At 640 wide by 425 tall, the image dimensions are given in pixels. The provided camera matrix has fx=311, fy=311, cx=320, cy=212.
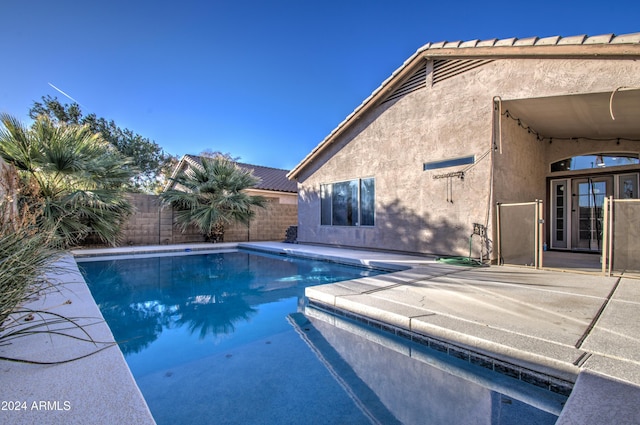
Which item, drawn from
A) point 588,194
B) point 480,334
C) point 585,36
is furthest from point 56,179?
point 588,194

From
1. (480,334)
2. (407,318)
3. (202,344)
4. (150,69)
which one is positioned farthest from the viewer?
(150,69)

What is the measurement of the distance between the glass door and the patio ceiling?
4.43 feet

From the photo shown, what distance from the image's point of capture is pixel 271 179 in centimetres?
1934

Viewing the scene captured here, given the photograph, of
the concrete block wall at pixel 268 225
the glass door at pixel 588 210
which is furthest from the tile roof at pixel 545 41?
the concrete block wall at pixel 268 225

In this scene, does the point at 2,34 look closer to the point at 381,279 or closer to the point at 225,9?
the point at 225,9

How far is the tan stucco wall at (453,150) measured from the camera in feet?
20.8

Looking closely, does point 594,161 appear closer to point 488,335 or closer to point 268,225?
point 488,335

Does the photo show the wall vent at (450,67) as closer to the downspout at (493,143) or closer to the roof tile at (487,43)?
the roof tile at (487,43)

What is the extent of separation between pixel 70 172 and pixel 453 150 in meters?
10.6

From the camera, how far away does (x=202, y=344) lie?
376 centimetres

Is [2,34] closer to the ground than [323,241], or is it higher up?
higher up

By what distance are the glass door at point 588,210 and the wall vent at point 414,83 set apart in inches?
221

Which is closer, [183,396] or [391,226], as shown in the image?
[183,396]

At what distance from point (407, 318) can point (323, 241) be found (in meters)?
8.39
